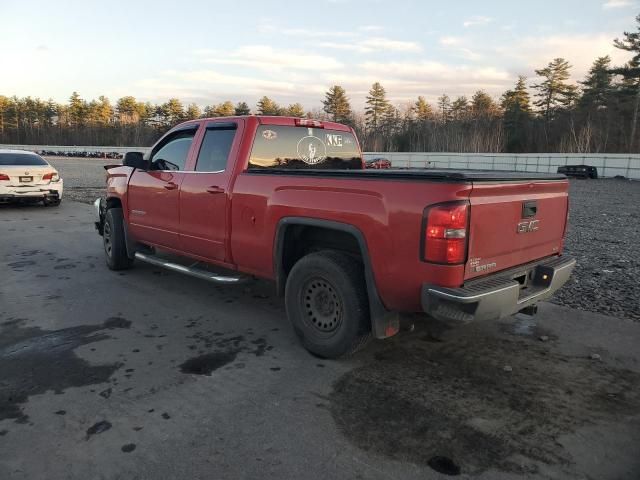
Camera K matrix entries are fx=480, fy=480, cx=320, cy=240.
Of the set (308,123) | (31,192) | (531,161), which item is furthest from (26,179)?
(531,161)

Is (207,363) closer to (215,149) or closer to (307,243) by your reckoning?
(307,243)

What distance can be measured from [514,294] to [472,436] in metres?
1.05

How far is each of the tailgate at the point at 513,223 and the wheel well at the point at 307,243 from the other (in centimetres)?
103

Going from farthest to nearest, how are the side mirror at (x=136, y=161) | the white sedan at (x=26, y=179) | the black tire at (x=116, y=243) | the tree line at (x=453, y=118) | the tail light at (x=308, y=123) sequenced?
the tree line at (x=453, y=118) < the white sedan at (x=26, y=179) < the black tire at (x=116, y=243) < the side mirror at (x=136, y=161) < the tail light at (x=308, y=123)

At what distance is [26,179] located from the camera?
13.0 meters

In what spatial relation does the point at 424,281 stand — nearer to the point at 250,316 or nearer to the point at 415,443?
the point at 415,443

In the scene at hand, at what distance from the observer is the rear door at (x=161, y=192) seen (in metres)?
5.55

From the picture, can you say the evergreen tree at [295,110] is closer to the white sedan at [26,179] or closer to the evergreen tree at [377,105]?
the evergreen tree at [377,105]

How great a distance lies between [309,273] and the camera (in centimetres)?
402

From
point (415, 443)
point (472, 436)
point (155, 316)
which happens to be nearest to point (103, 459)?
point (415, 443)

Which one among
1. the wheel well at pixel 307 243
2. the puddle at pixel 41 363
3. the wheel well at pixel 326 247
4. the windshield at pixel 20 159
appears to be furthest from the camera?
the windshield at pixel 20 159

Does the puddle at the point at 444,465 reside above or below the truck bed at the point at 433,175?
below

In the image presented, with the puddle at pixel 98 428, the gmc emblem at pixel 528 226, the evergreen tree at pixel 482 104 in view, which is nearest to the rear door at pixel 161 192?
the puddle at pixel 98 428

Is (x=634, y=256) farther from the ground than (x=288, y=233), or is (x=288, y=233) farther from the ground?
(x=288, y=233)
